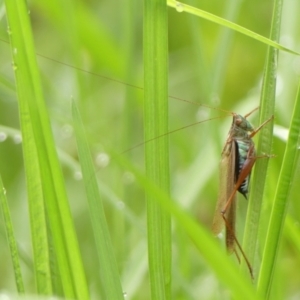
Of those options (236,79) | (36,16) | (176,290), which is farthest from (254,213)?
(36,16)

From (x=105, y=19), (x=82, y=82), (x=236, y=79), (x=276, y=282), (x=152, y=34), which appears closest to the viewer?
→ (x=152, y=34)

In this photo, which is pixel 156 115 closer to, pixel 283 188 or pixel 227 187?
pixel 283 188

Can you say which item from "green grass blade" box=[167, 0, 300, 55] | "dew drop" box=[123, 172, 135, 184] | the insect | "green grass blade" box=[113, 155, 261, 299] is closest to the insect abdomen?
the insect

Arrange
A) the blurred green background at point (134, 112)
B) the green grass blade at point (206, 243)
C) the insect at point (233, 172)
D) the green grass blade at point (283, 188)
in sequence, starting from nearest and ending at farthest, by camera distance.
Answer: the green grass blade at point (206, 243)
the green grass blade at point (283, 188)
the insect at point (233, 172)
the blurred green background at point (134, 112)

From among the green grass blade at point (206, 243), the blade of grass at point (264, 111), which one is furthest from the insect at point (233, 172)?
the green grass blade at point (206, 243)

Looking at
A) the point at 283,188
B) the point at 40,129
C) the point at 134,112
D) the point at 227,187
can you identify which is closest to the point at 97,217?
the point at 40,129

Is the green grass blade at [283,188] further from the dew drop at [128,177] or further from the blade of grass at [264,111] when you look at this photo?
the dew drop at [128,177]

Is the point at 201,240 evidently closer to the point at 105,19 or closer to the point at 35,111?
the point at 35,111
